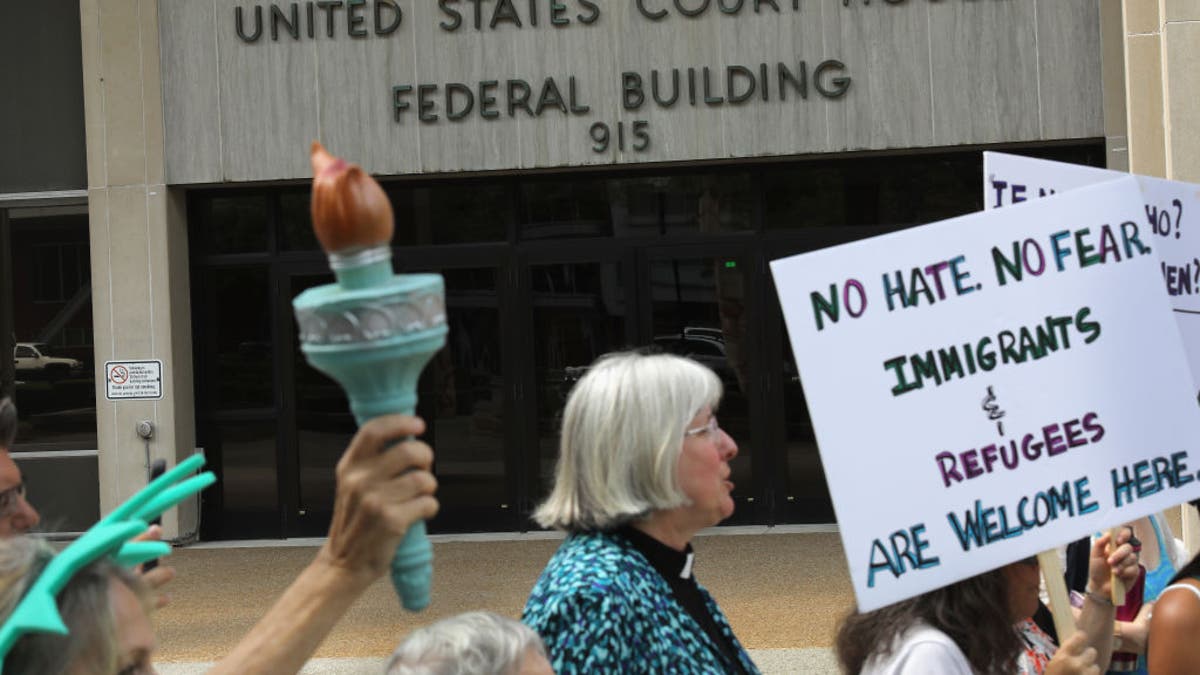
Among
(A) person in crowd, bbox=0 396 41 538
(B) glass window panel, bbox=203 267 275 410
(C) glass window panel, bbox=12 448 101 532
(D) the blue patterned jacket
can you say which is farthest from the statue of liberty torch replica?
(C) glass window panel, bbox=12 448 101 532

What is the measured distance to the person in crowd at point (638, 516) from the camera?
106 inches

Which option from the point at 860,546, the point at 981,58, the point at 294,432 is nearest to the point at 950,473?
the point at 860,546

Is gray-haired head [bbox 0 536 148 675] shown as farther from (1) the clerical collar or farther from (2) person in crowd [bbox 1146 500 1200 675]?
(2) person in crowd [bbox 1146 500 1200 675]

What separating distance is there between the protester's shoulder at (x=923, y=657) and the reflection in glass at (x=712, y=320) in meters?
9.65

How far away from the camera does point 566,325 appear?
1272 centimetres

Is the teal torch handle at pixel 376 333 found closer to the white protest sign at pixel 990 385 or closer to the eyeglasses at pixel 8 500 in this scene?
the white protest sign at pixel 990 385

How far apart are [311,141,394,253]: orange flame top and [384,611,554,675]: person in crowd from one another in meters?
0.77

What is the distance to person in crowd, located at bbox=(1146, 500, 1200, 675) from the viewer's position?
3518 millimetres

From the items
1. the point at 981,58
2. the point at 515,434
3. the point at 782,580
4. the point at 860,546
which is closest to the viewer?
the point at 860,546

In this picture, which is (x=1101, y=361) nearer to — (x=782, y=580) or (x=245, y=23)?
(x=782, y=580)

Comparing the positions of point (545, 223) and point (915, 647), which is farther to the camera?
point (545, 223)

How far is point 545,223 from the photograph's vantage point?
1274 centimetres

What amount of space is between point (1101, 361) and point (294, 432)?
10627mm

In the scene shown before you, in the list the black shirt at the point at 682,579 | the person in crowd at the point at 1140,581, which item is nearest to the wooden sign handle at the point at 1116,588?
the person in crowd at the point at 1140,581
